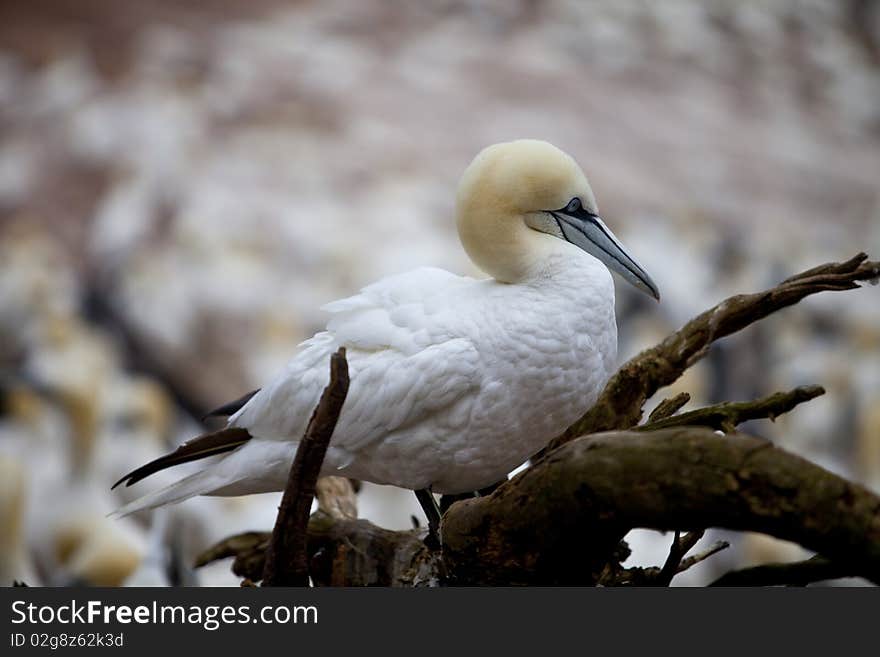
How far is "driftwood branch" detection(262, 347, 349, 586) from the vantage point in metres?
1.65

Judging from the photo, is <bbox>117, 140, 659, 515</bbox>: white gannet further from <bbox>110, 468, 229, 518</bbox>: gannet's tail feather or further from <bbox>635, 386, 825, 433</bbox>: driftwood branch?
<bbox>635, 386, 825, 433</bbox>: driftwood branch

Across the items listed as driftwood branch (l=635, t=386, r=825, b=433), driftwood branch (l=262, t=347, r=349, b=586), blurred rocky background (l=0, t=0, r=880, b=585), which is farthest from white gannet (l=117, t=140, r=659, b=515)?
blurred rocky background (l=0, t=0, r=880, b=585)

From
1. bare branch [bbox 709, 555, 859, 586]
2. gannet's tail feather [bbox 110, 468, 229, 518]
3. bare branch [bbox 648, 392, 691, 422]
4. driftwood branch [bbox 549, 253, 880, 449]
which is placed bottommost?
bare branch [bbox 709, 555, 859, 586]

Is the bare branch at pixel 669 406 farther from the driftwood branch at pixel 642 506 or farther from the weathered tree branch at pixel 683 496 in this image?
the weathered tree branch at pixel 683 496

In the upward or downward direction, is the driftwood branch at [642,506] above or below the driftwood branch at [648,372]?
below

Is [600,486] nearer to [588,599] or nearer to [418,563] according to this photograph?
[588,599]

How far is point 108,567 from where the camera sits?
410 centimetres

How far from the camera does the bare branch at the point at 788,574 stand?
1704 millimetres

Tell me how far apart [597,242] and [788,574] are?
844mm

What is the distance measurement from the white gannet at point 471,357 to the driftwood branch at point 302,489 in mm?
298

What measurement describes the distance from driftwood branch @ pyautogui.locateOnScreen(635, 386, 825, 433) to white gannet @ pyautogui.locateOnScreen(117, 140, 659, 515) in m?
0.18

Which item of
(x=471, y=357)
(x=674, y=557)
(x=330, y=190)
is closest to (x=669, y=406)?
(x=674, y=557)

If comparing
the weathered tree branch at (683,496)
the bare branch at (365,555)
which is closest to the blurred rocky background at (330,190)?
the bare branch at (365,555)

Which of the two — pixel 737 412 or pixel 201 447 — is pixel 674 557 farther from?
pixel 201 447
